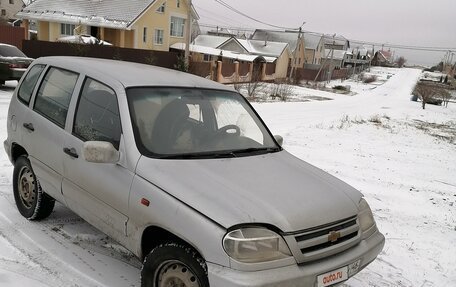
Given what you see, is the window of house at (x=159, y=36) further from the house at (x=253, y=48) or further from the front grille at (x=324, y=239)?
the front grille at (x=324, y=239)

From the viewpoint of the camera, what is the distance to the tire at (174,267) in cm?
259

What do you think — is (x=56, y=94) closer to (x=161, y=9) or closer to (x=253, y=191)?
(x=253, y=191)

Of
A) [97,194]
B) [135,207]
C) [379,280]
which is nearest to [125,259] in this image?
[97,194]

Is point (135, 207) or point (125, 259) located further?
point (125, 259)

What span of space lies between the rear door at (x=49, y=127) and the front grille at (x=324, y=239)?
7.43 feet

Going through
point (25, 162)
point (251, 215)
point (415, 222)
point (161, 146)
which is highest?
point (161, 146)

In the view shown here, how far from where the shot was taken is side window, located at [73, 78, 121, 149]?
3383 millimetres

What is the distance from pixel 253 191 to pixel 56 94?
2.39m

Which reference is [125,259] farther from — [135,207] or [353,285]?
[353,285]

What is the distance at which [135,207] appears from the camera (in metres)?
2.96

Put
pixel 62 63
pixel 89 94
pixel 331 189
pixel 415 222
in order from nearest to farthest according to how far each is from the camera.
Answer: pixel 331 189 → pixel 89 94 → pixel 62 63 → pixel 415 222

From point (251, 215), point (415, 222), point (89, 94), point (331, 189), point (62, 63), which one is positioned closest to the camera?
point (251, 215)

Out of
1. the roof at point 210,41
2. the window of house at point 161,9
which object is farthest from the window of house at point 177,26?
the roof at point 210,41

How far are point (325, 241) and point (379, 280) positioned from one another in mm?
1516
